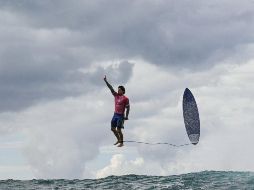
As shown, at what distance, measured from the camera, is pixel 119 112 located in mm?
25906

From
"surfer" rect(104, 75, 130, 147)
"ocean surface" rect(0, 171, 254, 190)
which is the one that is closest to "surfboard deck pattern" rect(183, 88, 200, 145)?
"ocean surface" rect(0, 171, 254, 190)

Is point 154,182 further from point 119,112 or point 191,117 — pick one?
point 191,117

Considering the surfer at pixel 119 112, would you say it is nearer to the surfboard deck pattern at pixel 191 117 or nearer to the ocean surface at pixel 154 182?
the ocean surface at pixel 154 182

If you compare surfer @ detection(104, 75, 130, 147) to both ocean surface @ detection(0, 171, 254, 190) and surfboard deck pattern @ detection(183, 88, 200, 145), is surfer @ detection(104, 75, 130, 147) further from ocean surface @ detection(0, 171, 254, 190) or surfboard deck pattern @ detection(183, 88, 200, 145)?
surfboard deck pattern @ detection(183, 88, 200, 145)

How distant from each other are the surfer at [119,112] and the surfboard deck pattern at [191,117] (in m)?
10.7

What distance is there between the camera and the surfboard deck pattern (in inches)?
1411

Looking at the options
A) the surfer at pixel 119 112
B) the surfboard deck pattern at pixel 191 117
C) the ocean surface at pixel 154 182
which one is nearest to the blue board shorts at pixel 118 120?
the surfer at pixel 119 112

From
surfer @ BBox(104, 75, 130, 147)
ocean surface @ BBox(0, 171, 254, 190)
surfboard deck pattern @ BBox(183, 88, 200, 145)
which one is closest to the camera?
ocean surface @ BBox(0, 171, 254, 190)

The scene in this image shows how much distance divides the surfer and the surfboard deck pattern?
1067 cm

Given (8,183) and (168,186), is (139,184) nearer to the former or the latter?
(168,186)

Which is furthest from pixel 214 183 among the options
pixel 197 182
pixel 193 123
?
pixel 193 123

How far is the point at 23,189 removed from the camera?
23484 mm

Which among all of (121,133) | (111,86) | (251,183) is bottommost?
(251,183)

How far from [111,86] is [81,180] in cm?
593
